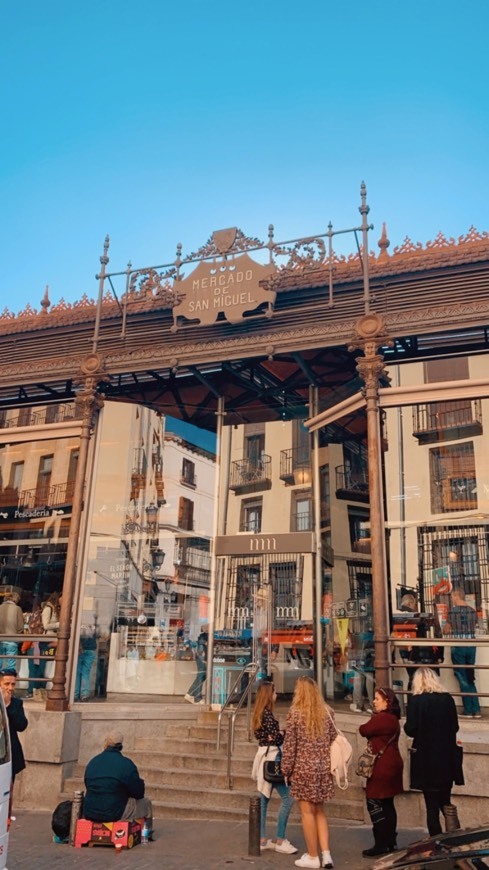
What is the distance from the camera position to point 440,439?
10594 mm

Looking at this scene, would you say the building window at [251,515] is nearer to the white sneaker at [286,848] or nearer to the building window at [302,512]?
the building window at [302,512]

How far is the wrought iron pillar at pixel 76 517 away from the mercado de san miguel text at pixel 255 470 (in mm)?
31

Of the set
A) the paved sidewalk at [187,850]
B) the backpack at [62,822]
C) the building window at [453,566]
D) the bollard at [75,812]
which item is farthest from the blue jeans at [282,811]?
the building window at [453,566]

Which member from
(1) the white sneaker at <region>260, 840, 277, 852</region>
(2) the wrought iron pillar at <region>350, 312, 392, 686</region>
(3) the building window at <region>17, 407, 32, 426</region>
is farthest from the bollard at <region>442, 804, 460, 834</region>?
(3) the building window at <region>17, 407, 32, 426</region>

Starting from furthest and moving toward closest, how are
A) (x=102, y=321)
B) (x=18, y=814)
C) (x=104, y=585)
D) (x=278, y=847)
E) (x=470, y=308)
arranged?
1. (x=102, y=321)
2. (x=104, y=585)
3. (x=470, y=308)
4. (x=18, y=814)
5. (x=278, y=847)

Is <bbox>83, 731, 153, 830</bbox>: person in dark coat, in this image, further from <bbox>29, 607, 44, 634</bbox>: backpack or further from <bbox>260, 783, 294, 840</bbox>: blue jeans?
<bbox>29, 607, 44, 634</bbox>: backpack

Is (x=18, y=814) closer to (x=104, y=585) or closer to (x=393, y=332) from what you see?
(x=104, y=585)

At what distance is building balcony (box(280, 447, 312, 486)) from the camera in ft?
40.7

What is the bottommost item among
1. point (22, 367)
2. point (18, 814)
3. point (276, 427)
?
point (18, 814)

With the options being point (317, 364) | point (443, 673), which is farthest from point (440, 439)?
point (443, 673)

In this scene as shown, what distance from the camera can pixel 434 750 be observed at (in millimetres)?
6551

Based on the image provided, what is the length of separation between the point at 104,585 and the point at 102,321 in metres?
5.19

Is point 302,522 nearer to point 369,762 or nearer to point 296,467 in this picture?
point 296,467

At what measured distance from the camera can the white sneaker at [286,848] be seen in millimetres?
7082
